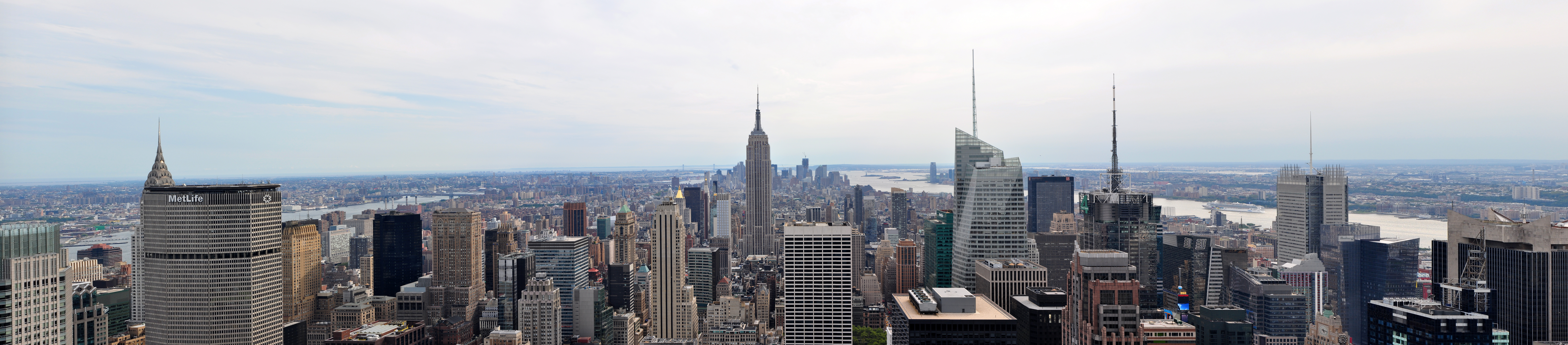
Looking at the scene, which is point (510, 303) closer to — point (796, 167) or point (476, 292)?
point (476, 292)

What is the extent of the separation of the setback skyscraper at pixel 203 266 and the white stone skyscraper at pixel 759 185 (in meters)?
44.9

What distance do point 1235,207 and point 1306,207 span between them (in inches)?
155

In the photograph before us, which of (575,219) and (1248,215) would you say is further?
(575,219)

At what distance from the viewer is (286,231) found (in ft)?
108

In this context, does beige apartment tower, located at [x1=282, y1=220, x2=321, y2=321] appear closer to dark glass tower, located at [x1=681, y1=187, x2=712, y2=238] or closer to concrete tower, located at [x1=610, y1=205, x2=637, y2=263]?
concrete tower, located at [x1=610, y1=205, x2=637, y2=263]

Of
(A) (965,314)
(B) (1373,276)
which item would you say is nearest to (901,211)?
(B) (1373,276)

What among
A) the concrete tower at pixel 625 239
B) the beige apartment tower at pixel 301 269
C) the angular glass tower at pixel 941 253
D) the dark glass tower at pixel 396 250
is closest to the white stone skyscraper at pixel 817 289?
the angular glass tower at pixel 941 253

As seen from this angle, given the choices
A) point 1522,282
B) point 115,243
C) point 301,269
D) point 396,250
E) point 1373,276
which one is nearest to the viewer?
point 1522,282

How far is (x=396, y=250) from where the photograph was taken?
45.0m

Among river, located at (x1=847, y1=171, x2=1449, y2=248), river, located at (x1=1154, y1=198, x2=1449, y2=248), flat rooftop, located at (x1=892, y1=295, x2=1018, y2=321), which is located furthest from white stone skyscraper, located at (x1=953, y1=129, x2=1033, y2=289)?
flat rooftop, located at (x1=892, y1=295, x2=1018, y2=321)

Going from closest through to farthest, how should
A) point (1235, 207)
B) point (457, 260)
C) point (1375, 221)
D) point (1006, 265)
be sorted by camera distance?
point (1006, 265), point (1375, 221), point (1235, 207), point (457, 260)

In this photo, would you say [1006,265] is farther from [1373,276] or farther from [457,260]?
[457,260]

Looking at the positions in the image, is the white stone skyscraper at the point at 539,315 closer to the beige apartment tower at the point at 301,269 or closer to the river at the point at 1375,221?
the beige apartment tower at the point at 301,269

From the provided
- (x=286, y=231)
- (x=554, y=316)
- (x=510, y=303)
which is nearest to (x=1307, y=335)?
(x=554, y=316)
